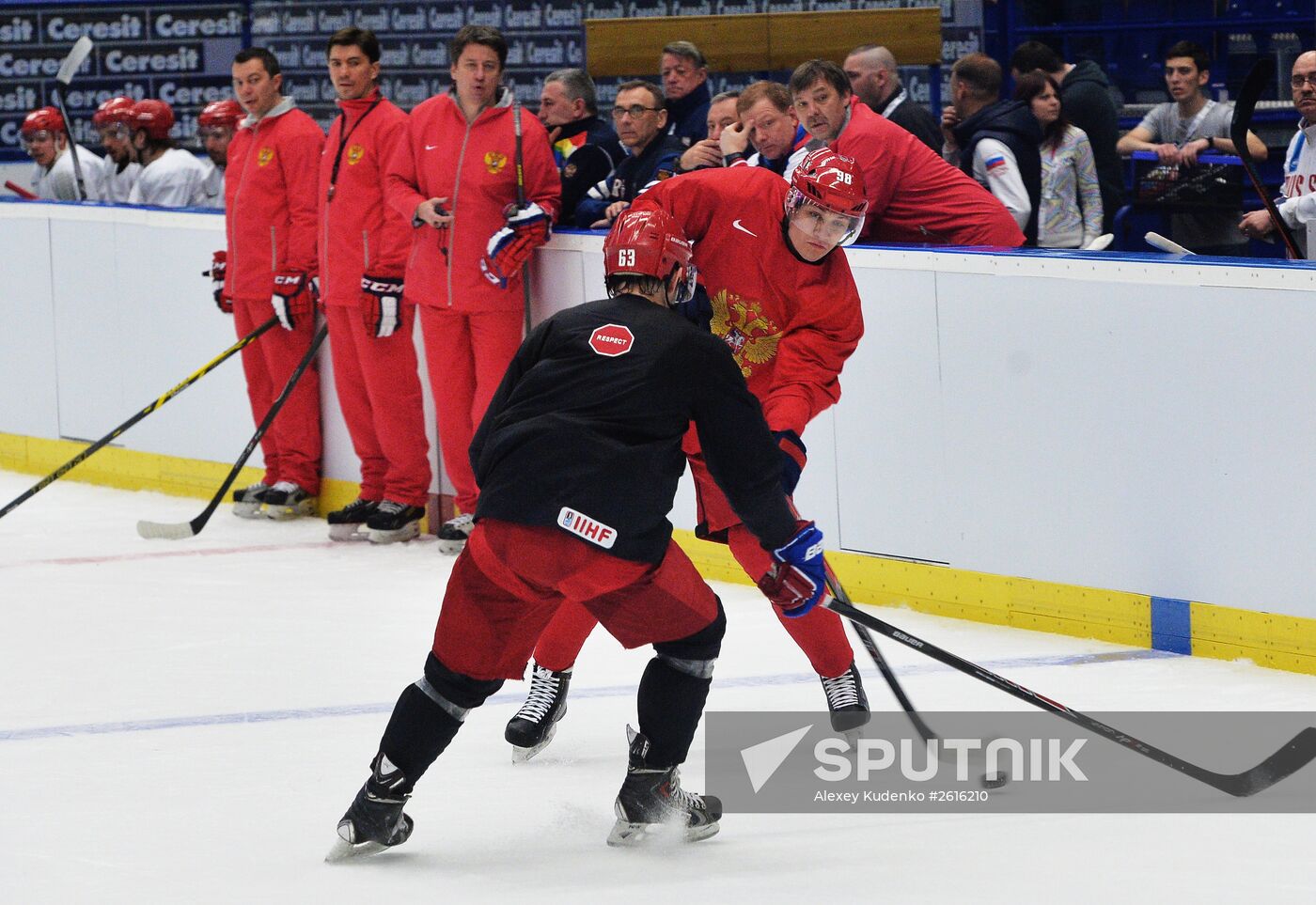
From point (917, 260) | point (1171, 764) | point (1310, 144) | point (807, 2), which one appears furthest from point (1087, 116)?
point (1171, 764)

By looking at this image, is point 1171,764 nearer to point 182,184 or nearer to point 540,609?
point 540,609

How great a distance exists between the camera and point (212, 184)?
8602 millimetres

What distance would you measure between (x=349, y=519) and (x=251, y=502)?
64cm

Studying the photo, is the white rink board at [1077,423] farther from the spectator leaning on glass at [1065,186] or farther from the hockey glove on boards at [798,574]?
the hockey glove on boards at [798,574]

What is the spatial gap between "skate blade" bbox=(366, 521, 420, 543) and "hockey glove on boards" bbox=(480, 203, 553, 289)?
0.99 metres

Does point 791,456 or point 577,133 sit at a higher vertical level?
point 577,133

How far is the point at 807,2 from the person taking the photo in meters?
9.26

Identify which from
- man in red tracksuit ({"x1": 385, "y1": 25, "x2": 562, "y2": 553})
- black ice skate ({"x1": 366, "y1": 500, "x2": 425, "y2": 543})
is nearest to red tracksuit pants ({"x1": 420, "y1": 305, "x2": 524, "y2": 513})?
man in red tracksuit ({"x1": 385, "y1": 25, "x2": 562, "y2": 553})

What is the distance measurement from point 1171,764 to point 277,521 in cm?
419

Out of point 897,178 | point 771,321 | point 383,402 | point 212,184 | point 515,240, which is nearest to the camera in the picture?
point 771,321

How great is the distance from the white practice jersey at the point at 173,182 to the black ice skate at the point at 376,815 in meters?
5.63

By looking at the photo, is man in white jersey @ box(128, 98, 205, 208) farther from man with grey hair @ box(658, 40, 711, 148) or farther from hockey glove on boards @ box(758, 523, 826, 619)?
hockey glove on boards @ box(758, 523, 826, 619)

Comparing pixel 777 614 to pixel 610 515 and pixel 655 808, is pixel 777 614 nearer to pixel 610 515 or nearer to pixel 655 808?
pixel 655 808

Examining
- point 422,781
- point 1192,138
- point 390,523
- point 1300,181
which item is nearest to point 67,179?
point 390,523
